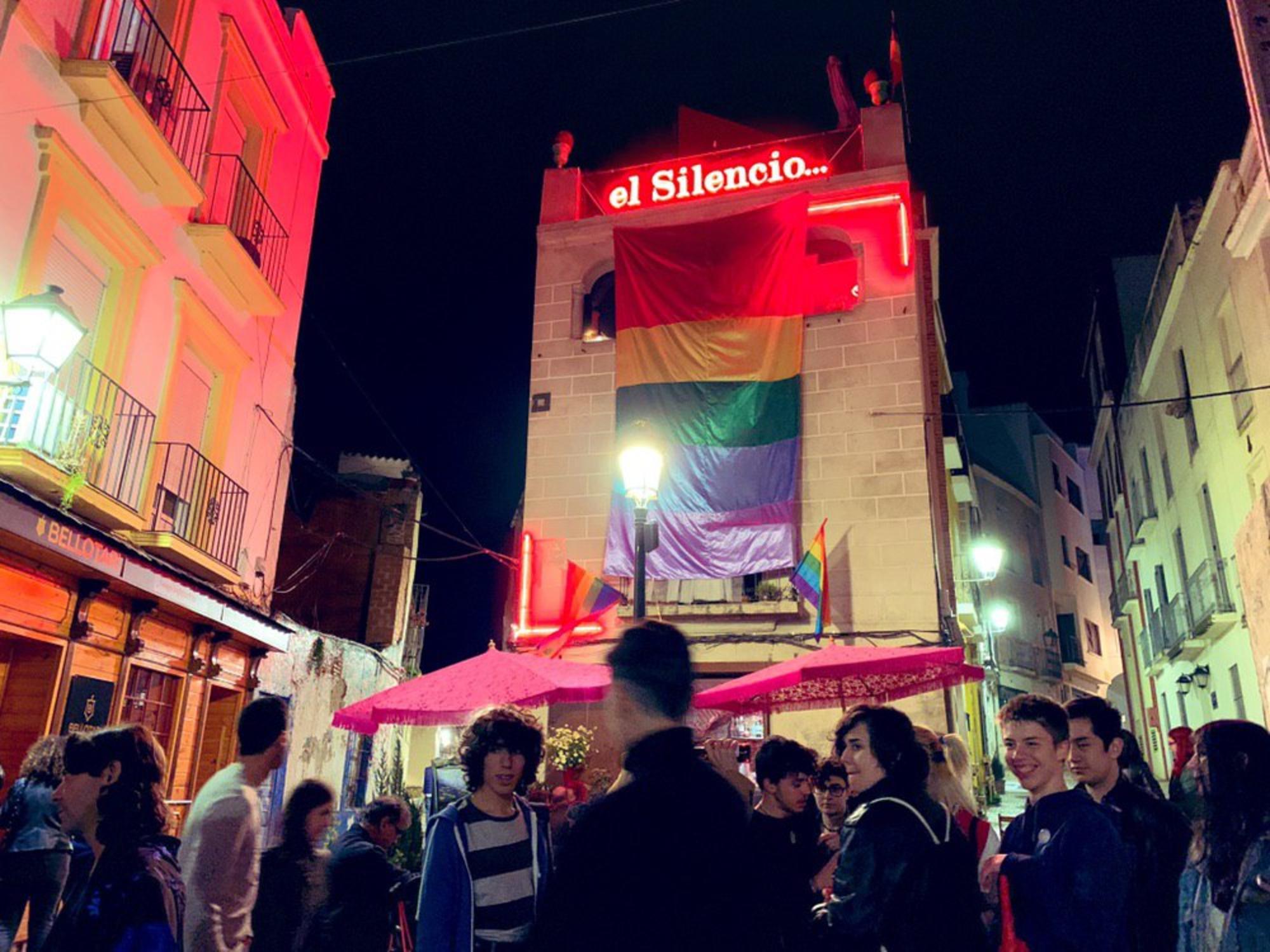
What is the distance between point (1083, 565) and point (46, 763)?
150 feet

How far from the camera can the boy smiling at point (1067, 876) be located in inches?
127

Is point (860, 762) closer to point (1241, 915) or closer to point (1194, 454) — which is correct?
point (1241, 915)

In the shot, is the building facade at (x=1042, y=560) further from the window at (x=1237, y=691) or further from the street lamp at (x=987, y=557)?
the street lamp at (x=987, y=557)

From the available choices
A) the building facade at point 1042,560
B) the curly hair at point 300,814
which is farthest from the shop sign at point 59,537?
the building facade at point 1042,560

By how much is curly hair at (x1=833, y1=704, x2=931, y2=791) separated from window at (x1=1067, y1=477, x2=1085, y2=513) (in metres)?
44.2

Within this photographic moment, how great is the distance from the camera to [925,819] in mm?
3230

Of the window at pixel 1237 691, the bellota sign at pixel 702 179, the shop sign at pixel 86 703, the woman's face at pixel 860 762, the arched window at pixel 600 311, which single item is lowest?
the woman's face at pixel 860 762

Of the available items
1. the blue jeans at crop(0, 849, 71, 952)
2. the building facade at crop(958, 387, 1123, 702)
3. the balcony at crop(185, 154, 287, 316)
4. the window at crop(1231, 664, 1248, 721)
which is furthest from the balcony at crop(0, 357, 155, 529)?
the building facade at crop(958, 387, 1123, 702)

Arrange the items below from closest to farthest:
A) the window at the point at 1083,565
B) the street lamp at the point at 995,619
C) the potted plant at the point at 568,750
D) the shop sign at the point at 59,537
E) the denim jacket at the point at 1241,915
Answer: the denim jacket at the point at 1241,915
the shop sign at the point at 59,537
the potted plant at the point at 568,750
the street lamp at the point at 995,619
the window at the point at 1083,565

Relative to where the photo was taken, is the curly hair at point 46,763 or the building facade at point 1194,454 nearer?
the curly hair at point 46,763

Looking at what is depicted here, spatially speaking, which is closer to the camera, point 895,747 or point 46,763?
point 895,747

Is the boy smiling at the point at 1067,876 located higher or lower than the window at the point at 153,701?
lower

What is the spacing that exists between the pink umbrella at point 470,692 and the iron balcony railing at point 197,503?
3.91 m

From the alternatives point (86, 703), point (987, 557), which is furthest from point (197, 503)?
point (987, 557)
